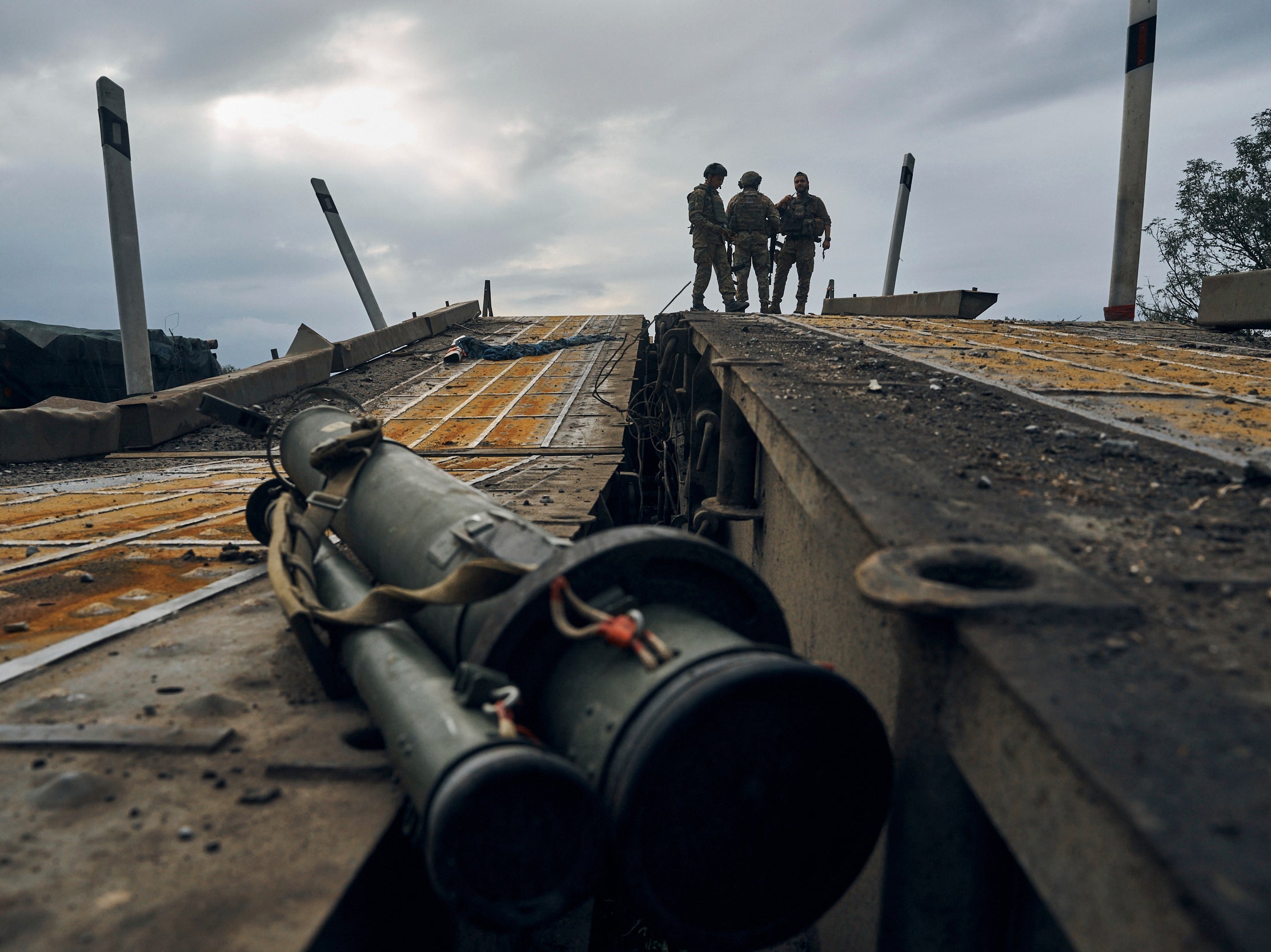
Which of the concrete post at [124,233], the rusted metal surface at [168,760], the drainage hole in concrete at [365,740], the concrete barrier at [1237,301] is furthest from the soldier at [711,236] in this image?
the drainage hole in concrete at [365,740]

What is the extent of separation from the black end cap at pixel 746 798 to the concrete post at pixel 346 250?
18437 mm

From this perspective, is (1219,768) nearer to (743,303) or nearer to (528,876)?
(528,876)

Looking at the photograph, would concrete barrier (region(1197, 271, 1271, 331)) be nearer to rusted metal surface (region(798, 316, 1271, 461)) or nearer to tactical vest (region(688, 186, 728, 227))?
rusted metal surface (region(798, 316, 1271, 461))

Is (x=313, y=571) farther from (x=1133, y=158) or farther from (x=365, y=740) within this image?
(x=1133, y=158)

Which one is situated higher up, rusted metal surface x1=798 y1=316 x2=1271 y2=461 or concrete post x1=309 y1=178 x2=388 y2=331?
concrete post x1=309 y1=178 x2=388 y2=331

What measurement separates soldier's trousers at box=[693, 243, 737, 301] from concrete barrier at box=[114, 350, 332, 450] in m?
6.04

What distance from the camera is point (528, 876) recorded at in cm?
132

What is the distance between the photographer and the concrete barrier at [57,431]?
7758 mm

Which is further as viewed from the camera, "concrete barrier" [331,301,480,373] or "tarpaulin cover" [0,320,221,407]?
"tarpaulin cover" [0,320,221,407]

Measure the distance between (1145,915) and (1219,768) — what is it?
209mm

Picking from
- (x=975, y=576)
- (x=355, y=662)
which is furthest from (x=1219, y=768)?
(x=355, y=662)

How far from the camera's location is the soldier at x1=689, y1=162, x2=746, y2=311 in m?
12.7

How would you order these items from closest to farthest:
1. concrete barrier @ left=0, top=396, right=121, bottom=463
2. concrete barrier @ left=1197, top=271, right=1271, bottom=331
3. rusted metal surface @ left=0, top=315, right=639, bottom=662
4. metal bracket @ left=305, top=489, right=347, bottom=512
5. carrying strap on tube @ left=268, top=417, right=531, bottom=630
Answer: carrying strap on tube @ left=268, top=417, right=531, bottom=630 → metal bracket @ left=305, top=489, right=347, bottom=512 → rusted metal surface @ left=0, top=315, right=639, bottom=662 → concrete barrier @ left=1197, top=271, right=1271, bottom=331 → concrete barrier @ left=0, top=396, right=121, bottom=463

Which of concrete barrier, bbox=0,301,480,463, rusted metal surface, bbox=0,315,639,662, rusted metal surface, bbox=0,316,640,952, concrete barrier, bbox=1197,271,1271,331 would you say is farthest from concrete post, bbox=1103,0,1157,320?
concrete barrier, bbox=0,301,480,463
